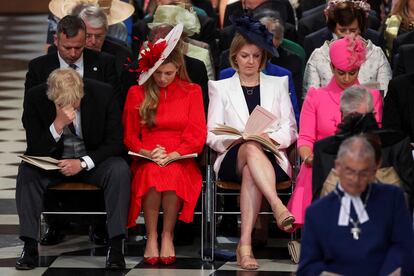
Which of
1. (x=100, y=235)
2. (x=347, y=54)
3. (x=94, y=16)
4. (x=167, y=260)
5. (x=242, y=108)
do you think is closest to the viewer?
(x=347, y=54)

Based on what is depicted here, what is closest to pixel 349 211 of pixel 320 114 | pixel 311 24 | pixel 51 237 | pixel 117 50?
pixel 320 114

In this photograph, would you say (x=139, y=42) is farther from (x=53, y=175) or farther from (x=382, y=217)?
(x=382, y=217)

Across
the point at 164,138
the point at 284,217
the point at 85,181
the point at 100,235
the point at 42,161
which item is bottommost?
the point at 100,235

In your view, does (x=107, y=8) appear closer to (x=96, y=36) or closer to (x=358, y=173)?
(x=96, y=36)

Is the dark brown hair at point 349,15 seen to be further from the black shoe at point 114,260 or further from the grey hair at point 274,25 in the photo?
the black shoe at point 114,260

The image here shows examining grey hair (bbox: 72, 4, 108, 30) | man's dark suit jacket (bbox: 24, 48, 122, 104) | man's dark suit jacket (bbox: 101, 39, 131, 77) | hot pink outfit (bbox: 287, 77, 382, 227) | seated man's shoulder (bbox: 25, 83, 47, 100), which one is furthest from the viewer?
man's dark suit jacket (bbox: 101, 39, 131, 77)

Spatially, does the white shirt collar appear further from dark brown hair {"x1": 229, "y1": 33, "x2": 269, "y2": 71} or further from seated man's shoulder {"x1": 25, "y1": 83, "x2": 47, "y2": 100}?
seated man's shoulder {"x1": 25, "y1": 83, "x2": 47, "y2": 100}

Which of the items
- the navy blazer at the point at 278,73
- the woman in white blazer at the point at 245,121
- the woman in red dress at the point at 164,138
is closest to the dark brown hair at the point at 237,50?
the woman in white blazer at the point at 245,121

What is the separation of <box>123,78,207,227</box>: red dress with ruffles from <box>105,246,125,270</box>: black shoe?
264mm

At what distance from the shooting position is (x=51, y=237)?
349 inches

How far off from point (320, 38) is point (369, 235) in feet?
13.6

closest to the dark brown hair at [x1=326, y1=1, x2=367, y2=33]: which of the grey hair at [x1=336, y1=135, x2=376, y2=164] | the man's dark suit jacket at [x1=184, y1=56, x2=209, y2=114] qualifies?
the man's dark suit jacket at [x1=184, y1=56, x2=209, y2=114]

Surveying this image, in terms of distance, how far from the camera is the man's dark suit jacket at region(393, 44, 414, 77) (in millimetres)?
8977

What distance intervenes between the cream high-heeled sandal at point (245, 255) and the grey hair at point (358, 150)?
232 cm
